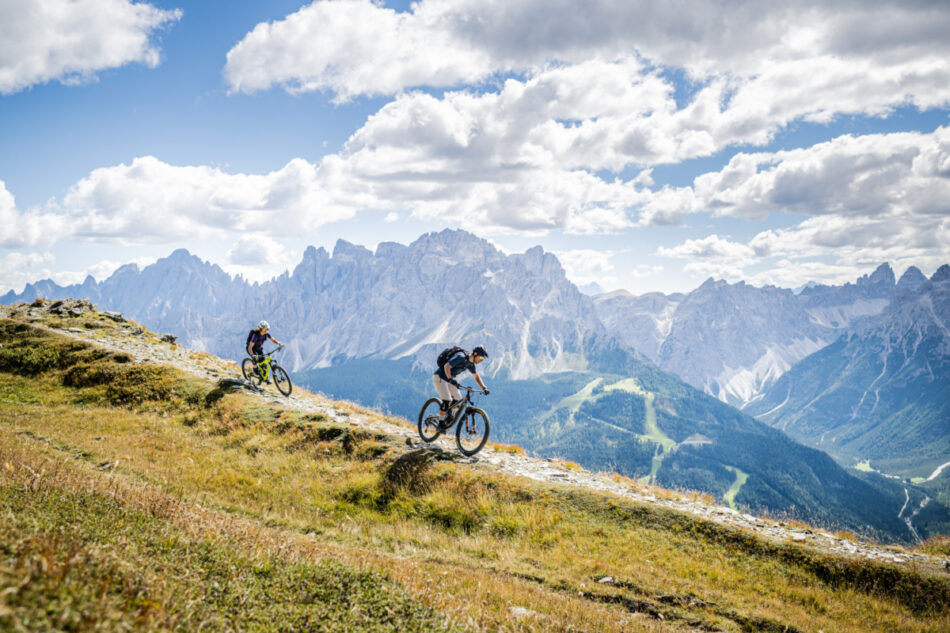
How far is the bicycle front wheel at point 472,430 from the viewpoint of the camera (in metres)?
17.9

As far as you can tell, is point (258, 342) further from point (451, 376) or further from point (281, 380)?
point (451, 376)

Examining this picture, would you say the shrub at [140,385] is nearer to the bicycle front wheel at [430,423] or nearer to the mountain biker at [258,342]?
the mountain biker at [258,342]

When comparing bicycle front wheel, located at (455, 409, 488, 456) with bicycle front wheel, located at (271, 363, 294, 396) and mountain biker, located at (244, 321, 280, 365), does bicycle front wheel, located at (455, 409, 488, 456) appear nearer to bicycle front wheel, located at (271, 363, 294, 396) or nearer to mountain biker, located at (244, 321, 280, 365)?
bicycle front wheel, located at (271, 363, 294, 396)

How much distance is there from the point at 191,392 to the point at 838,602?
85.3 feet

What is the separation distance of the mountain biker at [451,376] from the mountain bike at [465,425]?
21 cm

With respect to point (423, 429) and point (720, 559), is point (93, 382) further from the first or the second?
point (720, 559)

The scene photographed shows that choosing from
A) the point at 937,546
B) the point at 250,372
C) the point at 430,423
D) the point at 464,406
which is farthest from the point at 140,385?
the point at 937,546

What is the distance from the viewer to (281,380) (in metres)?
27.0

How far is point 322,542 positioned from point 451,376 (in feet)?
27.9

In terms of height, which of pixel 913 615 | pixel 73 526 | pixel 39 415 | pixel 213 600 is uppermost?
pixel 73 526

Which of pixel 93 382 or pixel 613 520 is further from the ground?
pixel 93 382

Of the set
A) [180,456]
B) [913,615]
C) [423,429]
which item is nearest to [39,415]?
[180,456]

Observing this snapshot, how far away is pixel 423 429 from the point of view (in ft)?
62.4

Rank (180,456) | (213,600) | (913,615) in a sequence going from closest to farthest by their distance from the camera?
(213,600) < (913,615) < (180,456)
